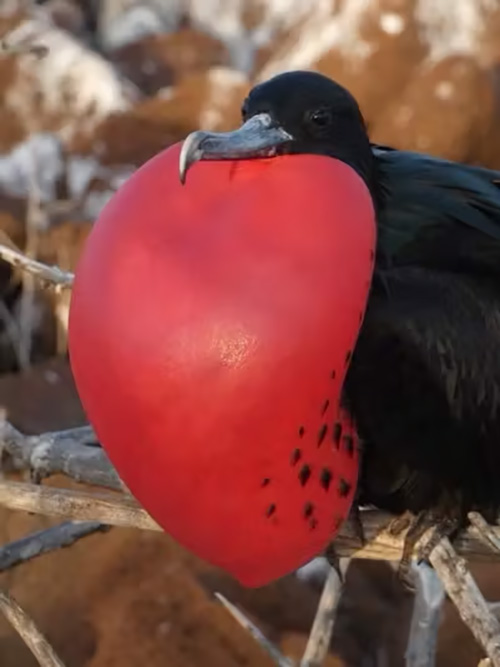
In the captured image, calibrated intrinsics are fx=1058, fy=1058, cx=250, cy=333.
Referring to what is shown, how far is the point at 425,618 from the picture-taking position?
3.23 ft

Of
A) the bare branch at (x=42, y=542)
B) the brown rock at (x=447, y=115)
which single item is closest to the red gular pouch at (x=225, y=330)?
the bare branch at (x=42, y=542)

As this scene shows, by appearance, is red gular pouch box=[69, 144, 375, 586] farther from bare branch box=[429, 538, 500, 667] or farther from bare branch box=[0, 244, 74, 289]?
bare branch box=[0, 244, 74, 289]

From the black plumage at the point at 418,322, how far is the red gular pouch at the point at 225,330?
6cm

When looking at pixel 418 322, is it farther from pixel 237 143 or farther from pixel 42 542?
pixel 42 542

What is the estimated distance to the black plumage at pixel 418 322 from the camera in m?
0.70

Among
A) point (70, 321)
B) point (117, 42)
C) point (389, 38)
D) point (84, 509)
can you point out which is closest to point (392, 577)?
point (84, 509)

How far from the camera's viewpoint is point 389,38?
10.5 feet

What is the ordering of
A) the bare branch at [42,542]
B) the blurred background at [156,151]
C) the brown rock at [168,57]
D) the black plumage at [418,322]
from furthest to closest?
1. the brown rock at [168,57]
2. the blurred background at [156,151]
3. the bare branch at [42,542]
4. the black plumage at [418,322]

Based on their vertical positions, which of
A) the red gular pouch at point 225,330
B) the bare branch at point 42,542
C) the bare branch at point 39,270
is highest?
the red gular pouch at point 225,330

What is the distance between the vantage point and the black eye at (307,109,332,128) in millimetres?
A: 706

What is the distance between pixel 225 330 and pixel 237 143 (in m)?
0.13

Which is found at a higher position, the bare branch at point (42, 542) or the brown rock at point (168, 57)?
the bare branch at point (42, 542)

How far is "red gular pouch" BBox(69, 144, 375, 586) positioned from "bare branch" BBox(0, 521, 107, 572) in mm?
333

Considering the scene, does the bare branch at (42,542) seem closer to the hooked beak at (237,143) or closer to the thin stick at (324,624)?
the thin stick at (324,624)
